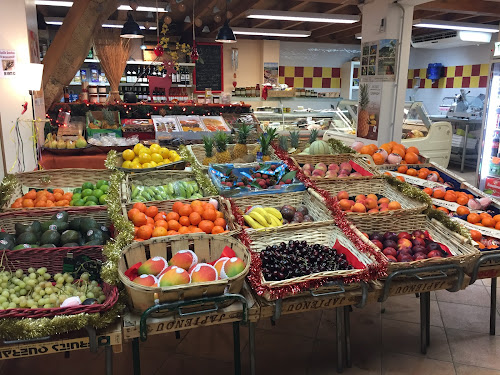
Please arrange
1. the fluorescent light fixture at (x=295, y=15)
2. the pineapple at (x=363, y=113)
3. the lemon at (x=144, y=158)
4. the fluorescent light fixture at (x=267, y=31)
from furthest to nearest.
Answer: the fluorescent light fixture at (x=267, y=31), the fluorescent light fixture at (x=295, y=15), the pineapple at (x=363, y=113), the lemon at (x=144, y=158)

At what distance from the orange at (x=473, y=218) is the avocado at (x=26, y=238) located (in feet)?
10.3

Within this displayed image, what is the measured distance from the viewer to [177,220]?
111 inches

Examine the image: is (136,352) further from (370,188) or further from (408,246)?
(370,188)

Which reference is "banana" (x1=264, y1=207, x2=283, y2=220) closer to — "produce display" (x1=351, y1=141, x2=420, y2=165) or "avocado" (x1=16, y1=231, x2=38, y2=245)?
"avocado" (x1=16, y1=231, x2=38, y2=245)

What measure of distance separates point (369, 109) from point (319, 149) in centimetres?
239

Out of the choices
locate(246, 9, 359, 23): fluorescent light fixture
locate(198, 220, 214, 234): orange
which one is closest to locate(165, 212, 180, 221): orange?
locate(198, 220, 214, 234): orange

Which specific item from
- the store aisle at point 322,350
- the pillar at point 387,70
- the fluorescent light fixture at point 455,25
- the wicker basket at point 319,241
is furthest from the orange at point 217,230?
the fluorescent light fixture at point 455,25

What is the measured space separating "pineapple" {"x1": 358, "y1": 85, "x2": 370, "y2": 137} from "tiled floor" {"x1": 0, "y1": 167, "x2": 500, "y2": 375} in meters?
3.51

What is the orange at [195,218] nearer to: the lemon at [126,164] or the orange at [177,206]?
the orange at [177,206]

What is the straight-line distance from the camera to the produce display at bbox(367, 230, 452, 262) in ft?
8.48

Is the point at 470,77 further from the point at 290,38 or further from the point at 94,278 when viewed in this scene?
the point at 94,278

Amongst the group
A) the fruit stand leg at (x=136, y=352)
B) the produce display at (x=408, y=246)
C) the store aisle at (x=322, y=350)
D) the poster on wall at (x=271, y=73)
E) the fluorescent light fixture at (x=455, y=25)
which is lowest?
the store aisle at (x=322, y=350)

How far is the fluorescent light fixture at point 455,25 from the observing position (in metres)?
8.38

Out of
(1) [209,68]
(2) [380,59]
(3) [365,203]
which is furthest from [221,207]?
(1) [209,68]
